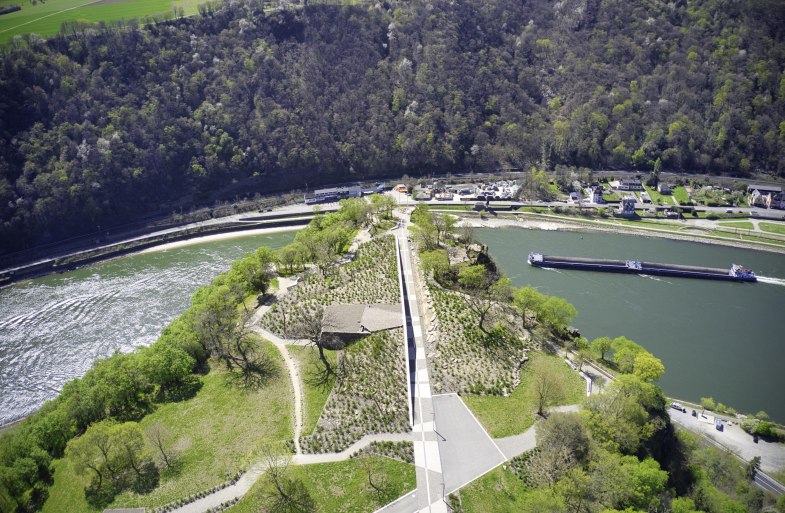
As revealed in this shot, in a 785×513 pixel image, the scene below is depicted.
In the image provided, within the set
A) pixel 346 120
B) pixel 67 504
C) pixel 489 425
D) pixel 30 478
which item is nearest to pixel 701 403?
pixel 489 425

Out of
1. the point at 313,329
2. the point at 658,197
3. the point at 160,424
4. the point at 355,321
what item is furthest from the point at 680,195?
the point at 160,424

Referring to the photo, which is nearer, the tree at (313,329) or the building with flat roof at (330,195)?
the tree at (313,329)

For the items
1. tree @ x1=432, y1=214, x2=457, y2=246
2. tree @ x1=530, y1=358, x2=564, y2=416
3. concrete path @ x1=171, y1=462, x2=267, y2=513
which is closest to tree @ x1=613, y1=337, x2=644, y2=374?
tree @ x1=530, y1=358, x2=564, y2=416

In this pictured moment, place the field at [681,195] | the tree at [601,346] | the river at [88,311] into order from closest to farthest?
the tree at [601,346] < the river at [88,311] < the field at [681,195]

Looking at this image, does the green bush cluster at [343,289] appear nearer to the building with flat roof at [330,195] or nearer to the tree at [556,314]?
the tree at [556,314]

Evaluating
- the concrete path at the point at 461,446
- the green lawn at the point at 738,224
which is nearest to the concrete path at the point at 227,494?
the concrete path at the point at 461,446

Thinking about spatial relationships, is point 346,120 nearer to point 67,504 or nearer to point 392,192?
point 392,192

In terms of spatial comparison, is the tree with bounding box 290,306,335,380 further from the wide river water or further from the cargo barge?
the cargo barge
